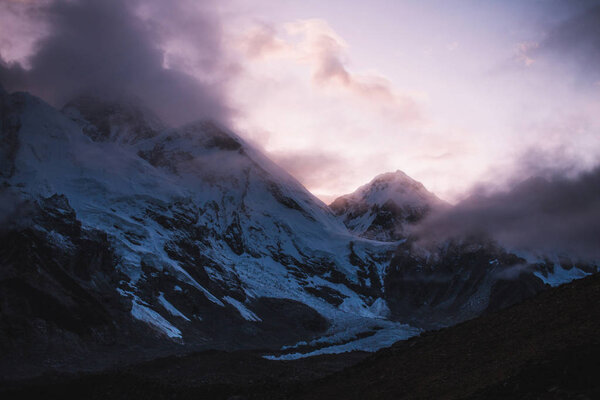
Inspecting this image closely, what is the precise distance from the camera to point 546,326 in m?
28.9

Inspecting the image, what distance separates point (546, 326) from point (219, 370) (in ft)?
198

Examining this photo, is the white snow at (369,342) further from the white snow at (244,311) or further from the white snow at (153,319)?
the white snow at (244,311)

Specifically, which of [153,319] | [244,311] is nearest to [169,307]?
[153,319]

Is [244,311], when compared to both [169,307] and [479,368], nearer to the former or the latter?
[169,307]

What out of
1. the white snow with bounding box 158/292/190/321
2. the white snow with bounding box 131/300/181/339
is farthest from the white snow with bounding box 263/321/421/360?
the white snow with bounding box 158/292/190/321

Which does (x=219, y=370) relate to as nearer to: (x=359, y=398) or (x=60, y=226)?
(x=359, y=398)

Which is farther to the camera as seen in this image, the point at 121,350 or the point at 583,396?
the point at 121,350

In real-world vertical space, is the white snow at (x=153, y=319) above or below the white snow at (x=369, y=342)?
above

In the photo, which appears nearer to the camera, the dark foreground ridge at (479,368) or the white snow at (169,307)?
the dark foreground ridge at (479,368)

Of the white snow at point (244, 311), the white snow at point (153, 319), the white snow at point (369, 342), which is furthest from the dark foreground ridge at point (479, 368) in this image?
the white snow at point (244, 311)

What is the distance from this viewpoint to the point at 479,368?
1088 inches

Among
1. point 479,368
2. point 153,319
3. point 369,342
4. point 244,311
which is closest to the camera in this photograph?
point 479,368

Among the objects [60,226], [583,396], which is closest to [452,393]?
[583,396]

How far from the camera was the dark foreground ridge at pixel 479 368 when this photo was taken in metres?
22.2
